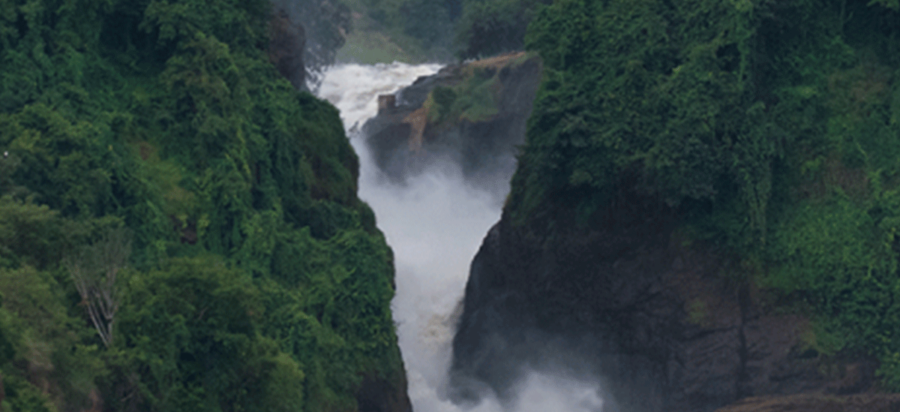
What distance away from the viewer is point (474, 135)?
5353 centimetres

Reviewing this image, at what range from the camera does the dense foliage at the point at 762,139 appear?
33250 mm

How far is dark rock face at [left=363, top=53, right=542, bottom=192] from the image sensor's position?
53.1 m

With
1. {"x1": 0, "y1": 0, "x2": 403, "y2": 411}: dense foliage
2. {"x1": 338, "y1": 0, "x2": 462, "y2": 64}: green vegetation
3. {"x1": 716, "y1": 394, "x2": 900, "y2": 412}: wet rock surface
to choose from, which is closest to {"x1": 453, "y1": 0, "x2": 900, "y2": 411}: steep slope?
{"x1": 716, "y1": 394, "x2": 900, "y2": 412}: wet rock surface

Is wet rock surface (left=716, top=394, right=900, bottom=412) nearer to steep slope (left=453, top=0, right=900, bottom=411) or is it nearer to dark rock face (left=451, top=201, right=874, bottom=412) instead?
steep slope (left=453, top=0, right=900, bottom=411)

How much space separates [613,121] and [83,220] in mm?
14732

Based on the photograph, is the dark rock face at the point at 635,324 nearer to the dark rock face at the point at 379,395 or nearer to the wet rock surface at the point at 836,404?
the wet rock surface at the point at 836,404

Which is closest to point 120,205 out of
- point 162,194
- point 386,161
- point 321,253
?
point 162,194

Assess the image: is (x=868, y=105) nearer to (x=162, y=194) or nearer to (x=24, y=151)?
(x=162, y=194)

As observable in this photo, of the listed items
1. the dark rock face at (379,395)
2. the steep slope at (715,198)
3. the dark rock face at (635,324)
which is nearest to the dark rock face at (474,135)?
the dark rock face at (635,324)

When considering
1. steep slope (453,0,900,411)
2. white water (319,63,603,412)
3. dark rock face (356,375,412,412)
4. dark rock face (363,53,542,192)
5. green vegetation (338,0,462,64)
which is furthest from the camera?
green vegetation (338,0,462,64)

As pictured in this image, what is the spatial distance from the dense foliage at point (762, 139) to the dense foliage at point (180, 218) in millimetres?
6222

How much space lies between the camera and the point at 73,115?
1118 inches

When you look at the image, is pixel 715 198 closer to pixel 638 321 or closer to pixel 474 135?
pixel 638 321

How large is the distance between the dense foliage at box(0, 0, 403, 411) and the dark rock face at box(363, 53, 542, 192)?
1682 centimetres
